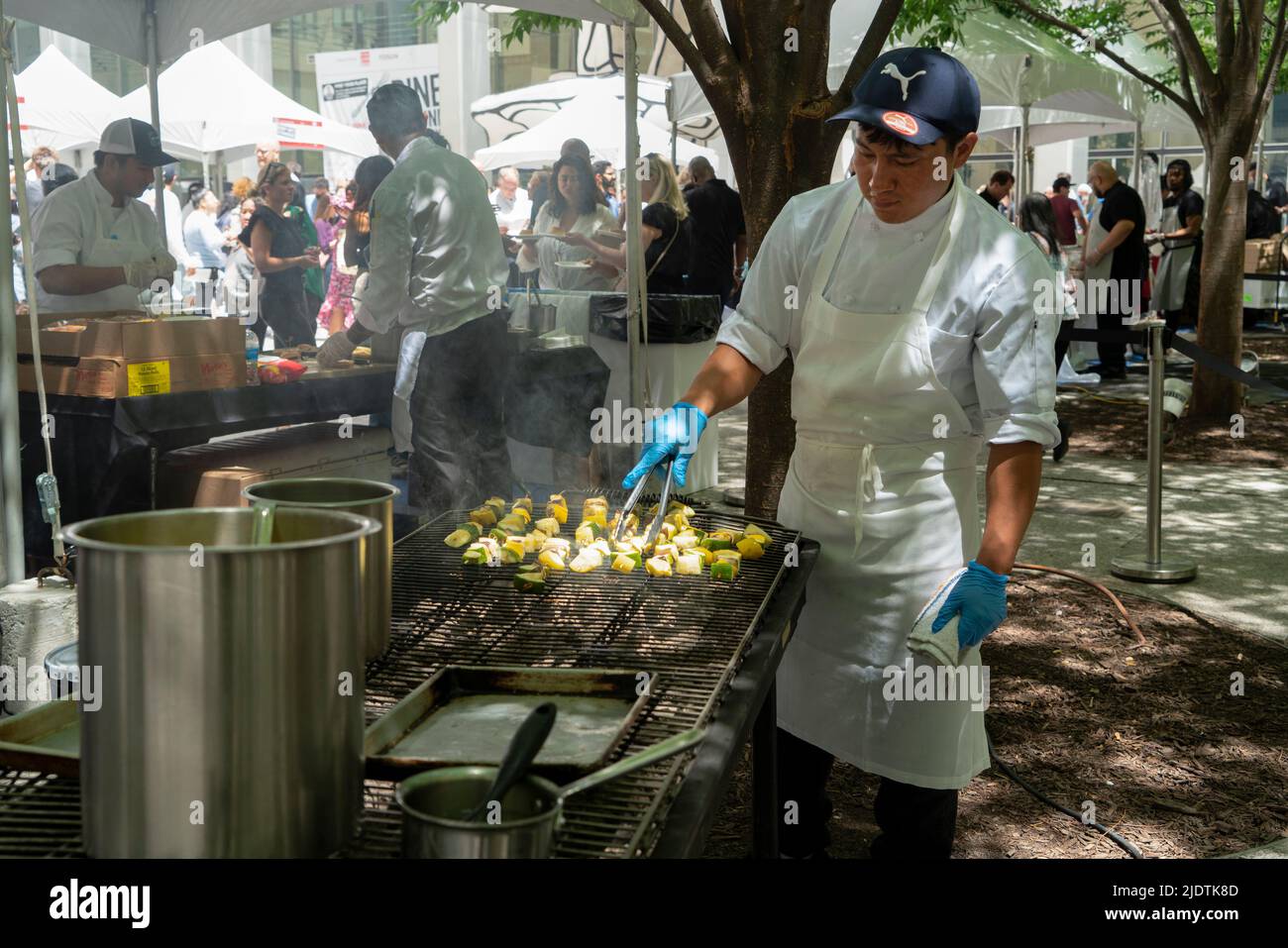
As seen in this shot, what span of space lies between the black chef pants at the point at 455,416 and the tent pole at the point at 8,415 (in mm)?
2063

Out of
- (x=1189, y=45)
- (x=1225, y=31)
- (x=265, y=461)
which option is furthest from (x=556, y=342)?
(x=1225, y=31)

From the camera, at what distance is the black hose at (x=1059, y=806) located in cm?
362

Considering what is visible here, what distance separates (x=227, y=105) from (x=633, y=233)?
821cm

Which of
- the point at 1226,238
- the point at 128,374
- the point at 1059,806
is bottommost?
the point at 1059,806

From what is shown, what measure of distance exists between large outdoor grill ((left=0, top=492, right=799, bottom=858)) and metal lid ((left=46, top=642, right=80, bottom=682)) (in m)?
0.66

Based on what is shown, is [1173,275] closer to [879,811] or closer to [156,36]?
[156,36]

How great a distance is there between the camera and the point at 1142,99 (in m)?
16.0

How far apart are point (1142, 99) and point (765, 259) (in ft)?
48.4

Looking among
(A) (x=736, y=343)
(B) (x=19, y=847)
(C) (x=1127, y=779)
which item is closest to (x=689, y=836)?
(B) (x=19, y=847)

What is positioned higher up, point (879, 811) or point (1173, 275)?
point (1173, 275)

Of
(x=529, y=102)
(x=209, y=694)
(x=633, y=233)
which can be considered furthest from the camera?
(x=529, y=102)

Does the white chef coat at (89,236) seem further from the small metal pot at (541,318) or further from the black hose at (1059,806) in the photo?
the black hose at (1059,806)

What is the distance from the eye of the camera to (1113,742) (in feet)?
14.5
